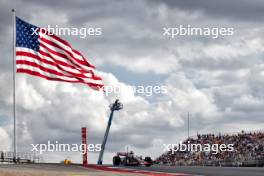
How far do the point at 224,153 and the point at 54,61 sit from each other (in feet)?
110

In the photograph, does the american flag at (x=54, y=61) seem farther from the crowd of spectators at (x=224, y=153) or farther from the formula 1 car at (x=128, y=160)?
the crowd of spectators at (x=224, y=153)

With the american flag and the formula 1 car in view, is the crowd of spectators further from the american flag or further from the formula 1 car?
the american flag

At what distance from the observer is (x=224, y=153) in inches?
2203

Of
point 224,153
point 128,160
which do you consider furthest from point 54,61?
point 224,153

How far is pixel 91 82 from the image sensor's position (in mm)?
26672

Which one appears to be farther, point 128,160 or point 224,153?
point 224,153

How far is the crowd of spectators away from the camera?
168 feet

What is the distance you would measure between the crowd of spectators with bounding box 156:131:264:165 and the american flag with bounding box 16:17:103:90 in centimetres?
2393

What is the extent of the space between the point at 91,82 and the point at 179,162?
34266 mm

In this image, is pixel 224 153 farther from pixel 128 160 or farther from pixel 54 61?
pixel 54 61

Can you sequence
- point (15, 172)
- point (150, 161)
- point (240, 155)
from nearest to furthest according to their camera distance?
point (15, 172), point (150, 161), point (240, 155)

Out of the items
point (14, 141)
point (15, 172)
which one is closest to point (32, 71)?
point (14, 141)

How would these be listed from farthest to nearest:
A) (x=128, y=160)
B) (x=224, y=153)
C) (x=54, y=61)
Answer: (x=224, y=153), (x=128, y=160), (x=54, y=61)

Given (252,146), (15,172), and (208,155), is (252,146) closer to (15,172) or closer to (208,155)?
(208,155)
